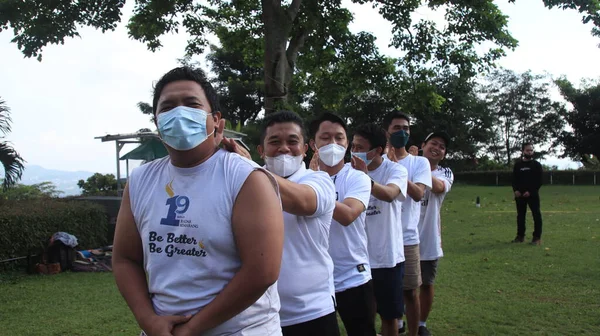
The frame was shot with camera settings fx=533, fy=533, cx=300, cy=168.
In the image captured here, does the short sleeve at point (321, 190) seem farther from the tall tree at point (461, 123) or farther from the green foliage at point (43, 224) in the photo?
the tall tree at point (461, 123)

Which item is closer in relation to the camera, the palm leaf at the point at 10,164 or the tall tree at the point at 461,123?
the palm leaf at the point at 10,164

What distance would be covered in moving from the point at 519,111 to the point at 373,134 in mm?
57627

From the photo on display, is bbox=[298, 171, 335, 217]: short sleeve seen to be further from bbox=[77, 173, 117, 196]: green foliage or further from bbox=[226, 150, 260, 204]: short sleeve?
bbox=[77, 173, 117, 196]: green foliage

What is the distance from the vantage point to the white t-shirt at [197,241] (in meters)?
1.79

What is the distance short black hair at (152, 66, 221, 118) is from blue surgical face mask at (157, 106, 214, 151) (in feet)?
0.39

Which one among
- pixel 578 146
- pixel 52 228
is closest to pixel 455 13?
pixel 52 228

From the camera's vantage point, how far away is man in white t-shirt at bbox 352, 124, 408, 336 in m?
4.15

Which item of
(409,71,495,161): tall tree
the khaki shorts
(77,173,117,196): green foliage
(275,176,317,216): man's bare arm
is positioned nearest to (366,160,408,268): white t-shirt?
the khaki shorts

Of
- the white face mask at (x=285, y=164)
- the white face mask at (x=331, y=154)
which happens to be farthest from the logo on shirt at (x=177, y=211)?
the white face mask at (x=331, y=154)

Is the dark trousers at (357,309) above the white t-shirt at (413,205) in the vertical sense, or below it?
below

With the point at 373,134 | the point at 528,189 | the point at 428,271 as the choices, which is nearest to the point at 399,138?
the point at 373,134

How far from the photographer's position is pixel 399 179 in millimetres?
4176

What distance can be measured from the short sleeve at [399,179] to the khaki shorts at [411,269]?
755 mm

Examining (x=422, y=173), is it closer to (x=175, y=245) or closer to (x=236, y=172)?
(x=236, y=172)
